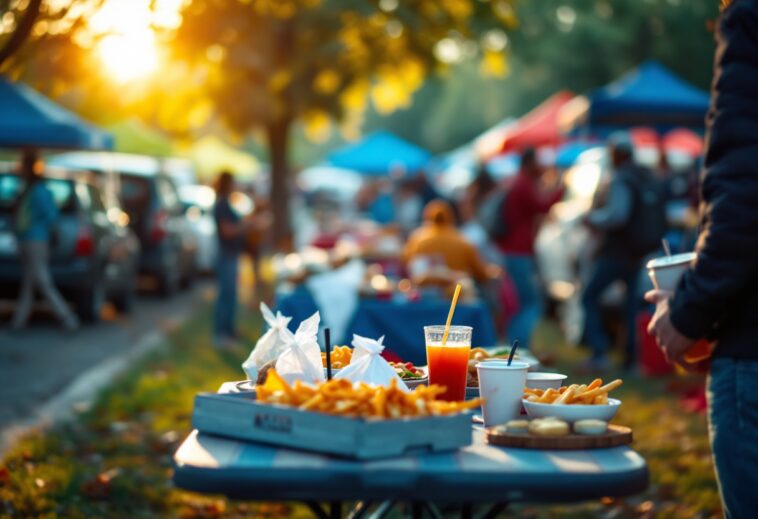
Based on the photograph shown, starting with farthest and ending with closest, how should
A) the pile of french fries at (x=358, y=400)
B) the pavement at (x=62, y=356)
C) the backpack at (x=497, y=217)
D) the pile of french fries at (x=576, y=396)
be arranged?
1. the backpack at (x=497, y=217)
2. the pavement at (x=62, y=356)
3. the pile of french fries at (x=576, y=396)
4. the pile of french fries at (x=358, y=400)

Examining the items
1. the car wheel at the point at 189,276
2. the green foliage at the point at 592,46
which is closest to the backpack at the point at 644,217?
the car wheel at the point at 189,276

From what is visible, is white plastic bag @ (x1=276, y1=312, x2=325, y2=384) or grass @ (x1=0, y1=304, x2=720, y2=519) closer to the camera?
white plastic bag @ (x1=276, y1=312, x2=325, y2=384)

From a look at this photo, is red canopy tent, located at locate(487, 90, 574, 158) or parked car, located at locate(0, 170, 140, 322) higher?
red canopy tent, located at locate(487, 90, 574, 158)

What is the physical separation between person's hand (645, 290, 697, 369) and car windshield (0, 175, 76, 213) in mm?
12377

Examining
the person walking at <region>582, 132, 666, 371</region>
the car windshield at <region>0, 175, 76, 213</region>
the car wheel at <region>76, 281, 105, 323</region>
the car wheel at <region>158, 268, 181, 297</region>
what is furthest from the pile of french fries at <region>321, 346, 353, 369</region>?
the car wheel at <region>158, 268, 181, 297</region>

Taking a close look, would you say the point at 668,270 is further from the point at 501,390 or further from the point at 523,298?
the point at 523,298

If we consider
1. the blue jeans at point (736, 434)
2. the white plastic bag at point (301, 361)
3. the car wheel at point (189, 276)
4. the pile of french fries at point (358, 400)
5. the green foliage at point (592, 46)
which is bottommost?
the car wheel at point (189, 276)

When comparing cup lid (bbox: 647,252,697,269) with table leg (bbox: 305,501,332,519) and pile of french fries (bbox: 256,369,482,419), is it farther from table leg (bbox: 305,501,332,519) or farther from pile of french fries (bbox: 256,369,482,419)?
table leg (bbox: 305,501,332,519)

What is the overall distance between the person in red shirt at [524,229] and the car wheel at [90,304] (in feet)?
19.6

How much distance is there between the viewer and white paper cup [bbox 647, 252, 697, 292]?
11.1 feet

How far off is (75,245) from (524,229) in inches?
243

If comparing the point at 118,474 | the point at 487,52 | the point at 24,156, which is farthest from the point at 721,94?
the point at 487,52

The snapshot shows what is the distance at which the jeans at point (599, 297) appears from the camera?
11.7 metres

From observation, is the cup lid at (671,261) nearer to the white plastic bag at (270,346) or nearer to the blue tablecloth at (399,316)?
the white plastic bag at (270,346)
